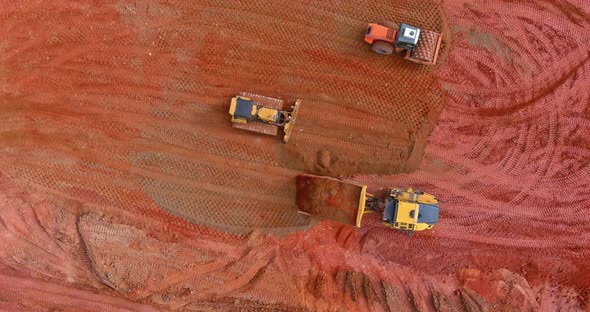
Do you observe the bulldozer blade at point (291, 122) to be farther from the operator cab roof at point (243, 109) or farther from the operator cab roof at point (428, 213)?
the operator cab roof at point (428, 213)

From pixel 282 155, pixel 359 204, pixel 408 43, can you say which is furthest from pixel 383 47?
pixel 359 204

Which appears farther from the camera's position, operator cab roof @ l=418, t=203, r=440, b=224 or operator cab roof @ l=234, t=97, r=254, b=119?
operator cab roof @ l=234, t=97, r=254, b=119

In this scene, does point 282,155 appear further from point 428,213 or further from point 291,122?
point 428,213

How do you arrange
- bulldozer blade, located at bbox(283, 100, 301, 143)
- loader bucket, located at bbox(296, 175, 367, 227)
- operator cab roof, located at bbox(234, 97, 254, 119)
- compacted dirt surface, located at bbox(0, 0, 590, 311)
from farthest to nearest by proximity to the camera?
compacted dirt surface, located at bbox(0, 0, 590, 311), bulldozer blade, located at bbox(283, 100, 301, 143), loader bucket, located at bbox(296, 175, 367, 227), operator cab roof, located at bbox(234, 97, 254, 119)

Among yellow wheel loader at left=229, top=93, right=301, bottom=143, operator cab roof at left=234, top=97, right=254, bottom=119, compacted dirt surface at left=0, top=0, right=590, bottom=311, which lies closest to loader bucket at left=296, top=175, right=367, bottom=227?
compacted dirt surface at left=0, top=0, right=590, bottom=311

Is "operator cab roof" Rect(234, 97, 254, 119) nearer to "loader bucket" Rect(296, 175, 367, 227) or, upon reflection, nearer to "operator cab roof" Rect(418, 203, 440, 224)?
"loader bucket" Rect(296, 175, 367, 227)

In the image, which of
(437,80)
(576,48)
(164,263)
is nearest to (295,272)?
(164,263)

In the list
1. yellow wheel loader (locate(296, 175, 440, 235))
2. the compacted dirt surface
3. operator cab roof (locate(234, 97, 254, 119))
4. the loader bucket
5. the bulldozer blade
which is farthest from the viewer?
the compacted dirt surface

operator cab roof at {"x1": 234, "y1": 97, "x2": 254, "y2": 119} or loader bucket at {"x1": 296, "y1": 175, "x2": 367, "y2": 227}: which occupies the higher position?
operator cab roof at {"x1": 234, "y1": 97, "x2": 254, "y2": 119}
